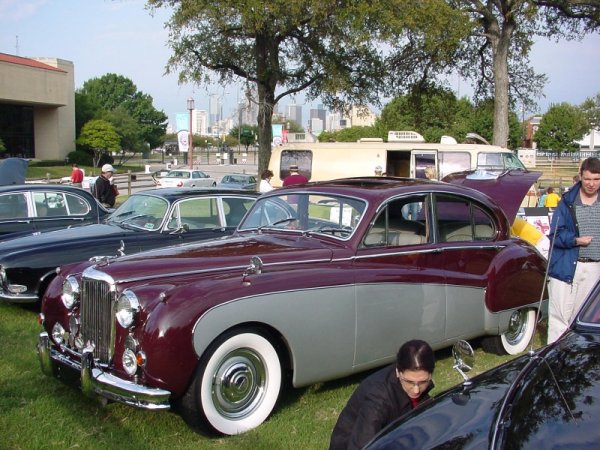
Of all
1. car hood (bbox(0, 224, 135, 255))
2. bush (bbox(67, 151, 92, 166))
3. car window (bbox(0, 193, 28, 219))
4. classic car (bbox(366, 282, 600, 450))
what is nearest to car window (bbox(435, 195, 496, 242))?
classic car (bbox(366, 282, 600, 450))

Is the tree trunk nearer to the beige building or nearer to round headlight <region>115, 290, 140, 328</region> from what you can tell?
round headlight <region>115, 290, 140, 328</region>

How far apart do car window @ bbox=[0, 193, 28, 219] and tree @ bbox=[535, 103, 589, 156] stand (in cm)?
5457

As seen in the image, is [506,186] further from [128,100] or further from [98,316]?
[128,100]

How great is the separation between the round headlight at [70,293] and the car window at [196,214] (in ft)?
9.89

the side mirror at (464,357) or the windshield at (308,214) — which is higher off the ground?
the windshield at (308,214)

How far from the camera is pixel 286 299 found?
4.56m

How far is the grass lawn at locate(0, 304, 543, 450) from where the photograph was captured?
426 centimetres

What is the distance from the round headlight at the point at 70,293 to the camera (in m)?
4.88

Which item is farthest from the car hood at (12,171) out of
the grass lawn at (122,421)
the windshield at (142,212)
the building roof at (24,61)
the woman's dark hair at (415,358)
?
the building roof at (24,61)

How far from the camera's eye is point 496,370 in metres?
3.13

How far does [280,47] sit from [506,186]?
617 inches

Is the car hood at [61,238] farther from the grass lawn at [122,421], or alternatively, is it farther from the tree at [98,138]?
the tree at [98,138]

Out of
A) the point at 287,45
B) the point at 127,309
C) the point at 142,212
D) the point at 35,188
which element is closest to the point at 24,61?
the point at 287,45

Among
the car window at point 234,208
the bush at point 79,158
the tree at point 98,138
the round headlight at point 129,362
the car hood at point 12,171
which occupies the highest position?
the tree at point 98,138
